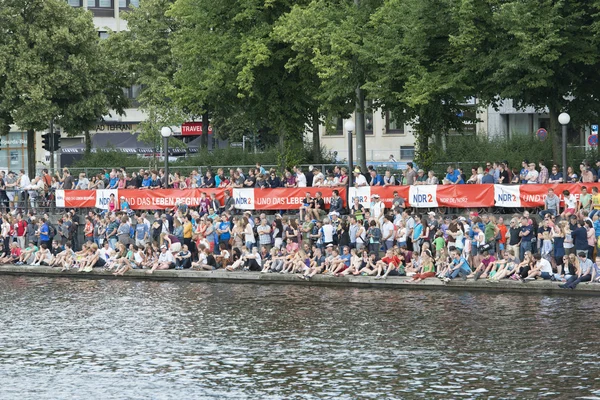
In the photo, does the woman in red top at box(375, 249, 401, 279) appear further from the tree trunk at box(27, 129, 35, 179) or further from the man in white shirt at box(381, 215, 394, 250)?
the tree trunk at box(27, 129, 35, 179)

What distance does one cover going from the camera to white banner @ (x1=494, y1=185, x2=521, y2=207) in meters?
35.0

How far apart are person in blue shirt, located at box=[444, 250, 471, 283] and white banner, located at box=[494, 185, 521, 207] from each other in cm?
433

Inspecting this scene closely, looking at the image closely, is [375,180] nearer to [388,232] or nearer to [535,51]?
[388,232]

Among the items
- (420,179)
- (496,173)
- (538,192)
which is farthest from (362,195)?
(538,192)

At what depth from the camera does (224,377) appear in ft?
68.7

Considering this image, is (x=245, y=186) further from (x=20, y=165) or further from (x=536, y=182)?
(x=20, y=165)

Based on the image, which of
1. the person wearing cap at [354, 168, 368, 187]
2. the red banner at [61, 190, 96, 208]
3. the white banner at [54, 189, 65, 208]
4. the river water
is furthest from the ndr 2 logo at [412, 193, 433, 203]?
the white banner at [54, 189, 65, 208]

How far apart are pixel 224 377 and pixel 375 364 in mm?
2917

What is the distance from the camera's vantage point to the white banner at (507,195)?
115 ft

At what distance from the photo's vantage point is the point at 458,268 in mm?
31438

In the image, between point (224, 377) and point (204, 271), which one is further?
point (204, 271)

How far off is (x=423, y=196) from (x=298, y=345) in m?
13.6

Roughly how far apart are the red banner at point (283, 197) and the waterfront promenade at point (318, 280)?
471 cm

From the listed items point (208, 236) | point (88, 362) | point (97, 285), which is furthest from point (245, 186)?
point (88, 362)
